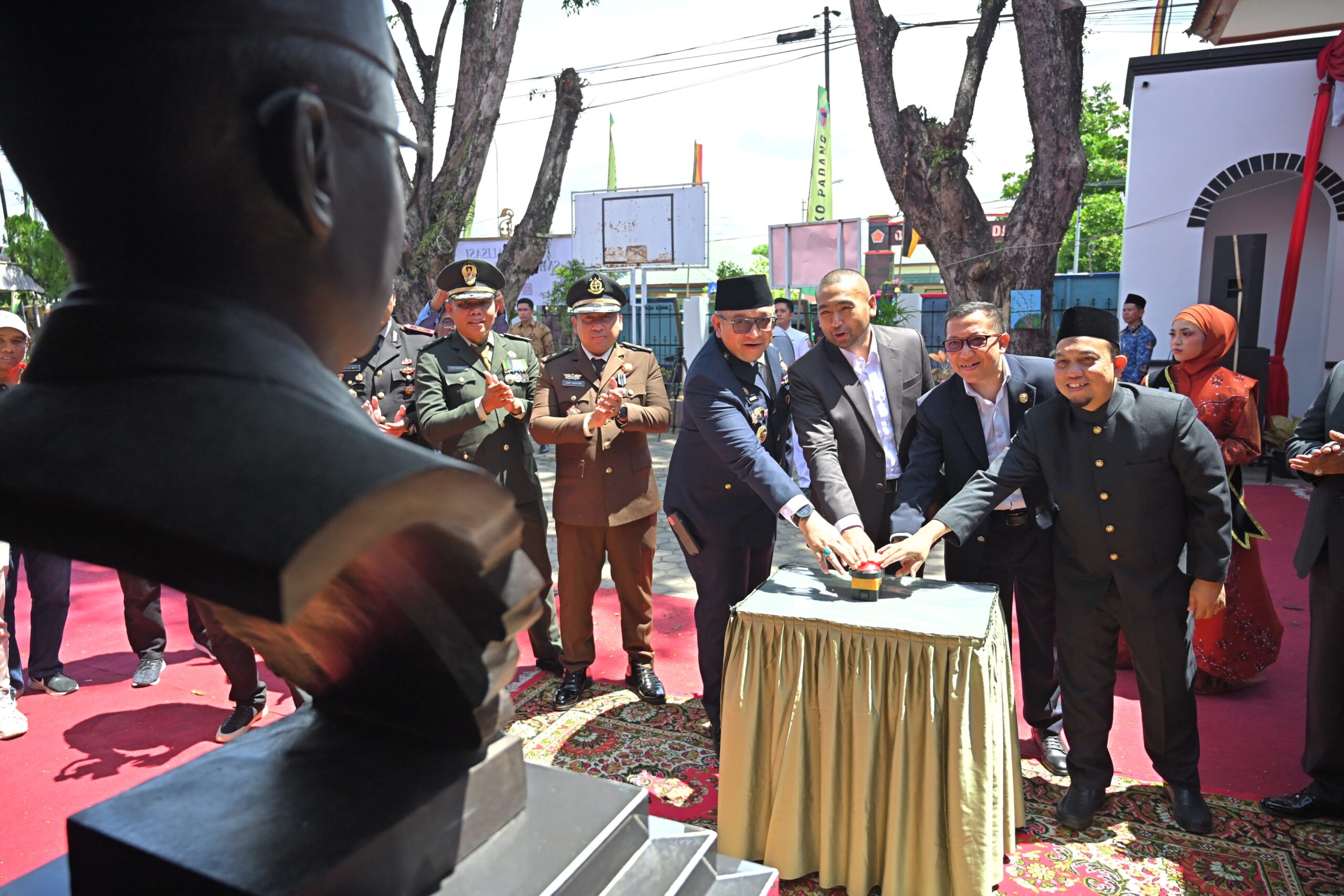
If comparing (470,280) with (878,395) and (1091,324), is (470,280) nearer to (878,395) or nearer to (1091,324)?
(878,395)

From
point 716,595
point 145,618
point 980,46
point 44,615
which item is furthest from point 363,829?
point 980,46

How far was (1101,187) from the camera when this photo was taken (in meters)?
28.8

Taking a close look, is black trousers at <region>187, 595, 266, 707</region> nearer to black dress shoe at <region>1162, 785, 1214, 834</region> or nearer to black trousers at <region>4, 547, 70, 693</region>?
black trousers at <region>4, 547, 70, 693</region>

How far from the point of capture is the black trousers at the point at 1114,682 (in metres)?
2.86

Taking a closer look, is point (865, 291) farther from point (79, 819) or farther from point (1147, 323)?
point (1147, 323)

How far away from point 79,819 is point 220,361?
0.68 m

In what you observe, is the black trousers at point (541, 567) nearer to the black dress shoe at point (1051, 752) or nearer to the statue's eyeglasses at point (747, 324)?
the statue's eyeglasses at point (747, 324)

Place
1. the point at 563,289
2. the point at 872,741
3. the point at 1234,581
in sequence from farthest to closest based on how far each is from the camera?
the point at 563,289 → the point at 1234,581 → the point at 872,741

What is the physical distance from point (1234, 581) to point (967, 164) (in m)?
4.60

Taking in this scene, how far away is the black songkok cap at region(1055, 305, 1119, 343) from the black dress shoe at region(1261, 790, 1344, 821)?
5.48 feet

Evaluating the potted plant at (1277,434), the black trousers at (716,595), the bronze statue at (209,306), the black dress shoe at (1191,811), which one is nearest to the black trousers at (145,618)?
the black trousers at (716,595)

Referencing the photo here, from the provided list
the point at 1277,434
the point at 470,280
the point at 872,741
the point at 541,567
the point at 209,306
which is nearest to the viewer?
the point at 209,306

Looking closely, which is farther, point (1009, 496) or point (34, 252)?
point (34, 252)

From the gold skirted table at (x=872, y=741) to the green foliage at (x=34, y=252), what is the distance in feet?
80.7
